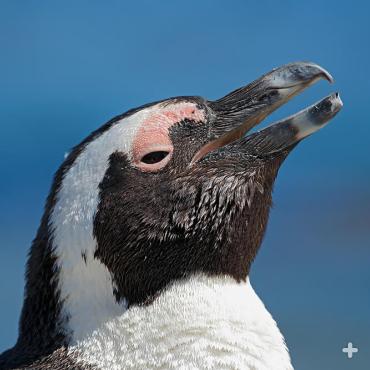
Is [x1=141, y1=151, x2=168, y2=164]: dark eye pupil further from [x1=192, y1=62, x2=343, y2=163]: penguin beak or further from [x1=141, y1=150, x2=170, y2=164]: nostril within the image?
[x1=192, y1=62, x2=343, y2=163]: penguin beak

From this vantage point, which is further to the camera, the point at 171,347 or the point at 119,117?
the point at 119,117

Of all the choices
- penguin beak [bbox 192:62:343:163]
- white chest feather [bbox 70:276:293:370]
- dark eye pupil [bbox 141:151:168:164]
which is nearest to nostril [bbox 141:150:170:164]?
dark eye pupil [bbox 141:151:168:164]

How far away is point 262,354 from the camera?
191 inches

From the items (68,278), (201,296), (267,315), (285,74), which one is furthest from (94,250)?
(285,74)

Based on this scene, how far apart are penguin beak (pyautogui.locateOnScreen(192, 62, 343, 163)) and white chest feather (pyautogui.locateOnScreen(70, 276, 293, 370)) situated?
A: 0.70m

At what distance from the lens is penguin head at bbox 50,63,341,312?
194 inches

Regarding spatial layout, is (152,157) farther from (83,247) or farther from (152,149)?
(83,247)

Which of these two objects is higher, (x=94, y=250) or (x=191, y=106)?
(x=191, y=106)

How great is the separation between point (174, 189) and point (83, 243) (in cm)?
49

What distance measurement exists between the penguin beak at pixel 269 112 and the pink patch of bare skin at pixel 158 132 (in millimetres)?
146

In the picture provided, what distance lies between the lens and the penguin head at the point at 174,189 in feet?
16.2

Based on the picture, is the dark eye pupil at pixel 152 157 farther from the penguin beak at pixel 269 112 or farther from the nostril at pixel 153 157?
the penguin beak at pixel 269 112

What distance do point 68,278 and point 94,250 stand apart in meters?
→ 0.17

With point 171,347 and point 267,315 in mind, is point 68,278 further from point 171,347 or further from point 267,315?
point 267,315
